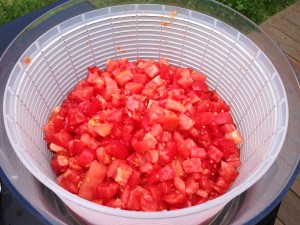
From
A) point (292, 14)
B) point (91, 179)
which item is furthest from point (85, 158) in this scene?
point (292, 14)

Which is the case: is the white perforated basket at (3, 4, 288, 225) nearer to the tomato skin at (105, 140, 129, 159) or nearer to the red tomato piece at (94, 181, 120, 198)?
the red tomato piece at (94, 181, 120, 198)

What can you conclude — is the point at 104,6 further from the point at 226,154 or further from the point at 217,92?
the point at 226,154

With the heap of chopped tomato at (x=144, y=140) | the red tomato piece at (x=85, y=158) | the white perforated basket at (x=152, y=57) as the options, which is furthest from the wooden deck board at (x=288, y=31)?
the red tomato piece at (x=85, y=158)

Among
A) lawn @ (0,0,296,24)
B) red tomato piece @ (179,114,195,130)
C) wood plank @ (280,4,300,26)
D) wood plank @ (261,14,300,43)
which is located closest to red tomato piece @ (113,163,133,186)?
red tomato piece @ (179,114,195,130)

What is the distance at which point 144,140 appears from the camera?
4.01 feet

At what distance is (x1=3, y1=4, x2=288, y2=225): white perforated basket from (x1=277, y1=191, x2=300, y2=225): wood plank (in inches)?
22.4

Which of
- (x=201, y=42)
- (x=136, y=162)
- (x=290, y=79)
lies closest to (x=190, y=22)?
(x=201, y=42)

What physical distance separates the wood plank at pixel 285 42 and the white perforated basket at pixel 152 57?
107cm

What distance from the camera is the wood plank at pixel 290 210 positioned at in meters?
1.73

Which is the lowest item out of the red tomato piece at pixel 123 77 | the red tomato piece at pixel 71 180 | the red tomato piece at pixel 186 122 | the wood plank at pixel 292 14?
the wood plank at pixel 292 14

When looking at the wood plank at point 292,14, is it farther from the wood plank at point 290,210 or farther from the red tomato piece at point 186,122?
the red tomato piece at point 186,122

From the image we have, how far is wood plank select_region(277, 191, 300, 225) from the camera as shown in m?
1.73

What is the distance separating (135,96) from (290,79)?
1.64ft

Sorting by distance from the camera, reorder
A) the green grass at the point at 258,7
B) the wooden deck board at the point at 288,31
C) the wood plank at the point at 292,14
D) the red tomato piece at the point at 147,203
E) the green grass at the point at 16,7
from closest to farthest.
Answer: the red tomato piece at the point at 147,203 < the wooden deck board at the point at 288,31 < the wood plank at the point at 292,14 < the green grass at the point at 16,7 < the green grass at the point at 258,7
